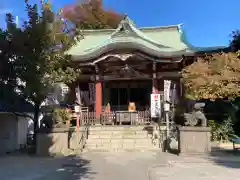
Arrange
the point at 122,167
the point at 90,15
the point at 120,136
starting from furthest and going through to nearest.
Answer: the point at 90,15 < the point at 120,136 < the point at 122,167

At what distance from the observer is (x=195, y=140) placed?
1278 centimetres

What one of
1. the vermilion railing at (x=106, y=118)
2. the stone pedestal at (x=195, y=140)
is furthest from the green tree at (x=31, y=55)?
the stone pedestal at (x=195, y=140)

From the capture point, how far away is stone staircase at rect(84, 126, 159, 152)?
562 inches

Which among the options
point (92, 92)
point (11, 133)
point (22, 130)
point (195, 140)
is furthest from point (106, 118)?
point (195, 140)

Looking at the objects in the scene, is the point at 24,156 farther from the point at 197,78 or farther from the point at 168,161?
the point at 197,78

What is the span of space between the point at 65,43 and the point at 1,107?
436cm

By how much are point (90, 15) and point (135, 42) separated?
1783cm

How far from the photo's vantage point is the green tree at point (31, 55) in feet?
45.3

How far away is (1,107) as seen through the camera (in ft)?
49.5

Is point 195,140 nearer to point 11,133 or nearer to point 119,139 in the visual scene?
point 119,139

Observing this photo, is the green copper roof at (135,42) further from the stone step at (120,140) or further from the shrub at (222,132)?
the stone step at (120,140)

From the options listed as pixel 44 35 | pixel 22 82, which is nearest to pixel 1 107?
pixel 22 82

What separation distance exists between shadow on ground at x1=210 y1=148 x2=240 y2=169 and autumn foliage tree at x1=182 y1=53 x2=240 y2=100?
159 inches

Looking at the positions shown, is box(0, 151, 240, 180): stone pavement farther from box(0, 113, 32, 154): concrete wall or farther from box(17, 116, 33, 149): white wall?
box(17, 116, 33, 149): white wall
